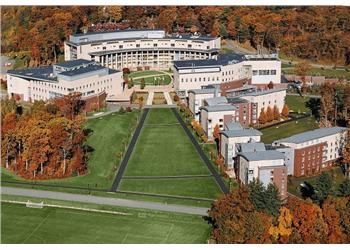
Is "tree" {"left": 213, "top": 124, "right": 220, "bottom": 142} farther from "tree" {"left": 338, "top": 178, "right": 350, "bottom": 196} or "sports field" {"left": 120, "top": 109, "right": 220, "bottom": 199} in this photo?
"tree" {"left": 338, "top": 178, "right": 350, "bottom": 196}

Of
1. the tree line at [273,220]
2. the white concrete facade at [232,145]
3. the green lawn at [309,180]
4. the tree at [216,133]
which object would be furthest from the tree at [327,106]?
the tree line at [273,220]

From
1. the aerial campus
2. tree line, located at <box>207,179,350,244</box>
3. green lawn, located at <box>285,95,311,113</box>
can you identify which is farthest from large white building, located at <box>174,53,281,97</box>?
tree line, located at <box>207,179,350,244</box>

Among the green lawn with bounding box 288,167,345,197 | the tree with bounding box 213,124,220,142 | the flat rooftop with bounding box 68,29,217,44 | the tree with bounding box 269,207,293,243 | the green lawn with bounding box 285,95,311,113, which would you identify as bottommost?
the green lawn with bounding box 288,167,345,197

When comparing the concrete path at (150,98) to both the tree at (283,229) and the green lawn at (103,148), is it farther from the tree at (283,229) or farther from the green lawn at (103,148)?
the tree at (283,229)

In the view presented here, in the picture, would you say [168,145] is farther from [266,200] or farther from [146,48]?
[146,48]

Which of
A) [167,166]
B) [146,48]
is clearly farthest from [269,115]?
[146,48]

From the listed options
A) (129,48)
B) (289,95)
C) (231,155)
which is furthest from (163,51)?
(231,155)
